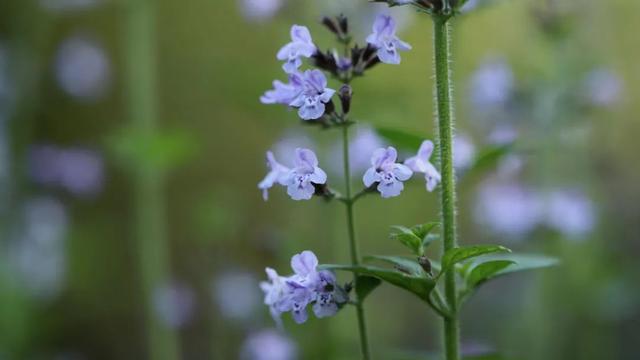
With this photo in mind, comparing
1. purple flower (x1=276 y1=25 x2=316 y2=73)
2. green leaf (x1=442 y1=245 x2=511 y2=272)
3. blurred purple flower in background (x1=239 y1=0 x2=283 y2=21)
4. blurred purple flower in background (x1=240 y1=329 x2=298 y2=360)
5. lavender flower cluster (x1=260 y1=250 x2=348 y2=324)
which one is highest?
blurred purple flower in background (x1=239 y1=0 x2=283 y2=21)

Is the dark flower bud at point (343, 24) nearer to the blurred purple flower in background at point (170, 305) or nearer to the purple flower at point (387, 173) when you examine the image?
the purple flower at point (387, 173)

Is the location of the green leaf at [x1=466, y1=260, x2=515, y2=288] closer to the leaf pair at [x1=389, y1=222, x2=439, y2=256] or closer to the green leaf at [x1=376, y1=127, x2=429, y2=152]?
the leaf pair at [x1=389, y1=222, x2=439, y2=256]

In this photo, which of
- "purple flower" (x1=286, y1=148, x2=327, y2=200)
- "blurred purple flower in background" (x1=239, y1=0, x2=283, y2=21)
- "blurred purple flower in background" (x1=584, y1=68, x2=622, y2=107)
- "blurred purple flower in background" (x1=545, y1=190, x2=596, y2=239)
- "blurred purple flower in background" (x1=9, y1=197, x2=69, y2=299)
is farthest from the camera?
"blurred purple flower in background" (x1=9, y1=197, x2=69, y2=299)

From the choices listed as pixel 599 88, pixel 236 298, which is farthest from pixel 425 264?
pixel 236 298

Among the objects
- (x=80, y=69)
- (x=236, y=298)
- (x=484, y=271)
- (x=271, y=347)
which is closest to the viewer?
(x=484, y=271)

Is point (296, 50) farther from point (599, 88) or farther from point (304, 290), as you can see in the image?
point (599, 88)

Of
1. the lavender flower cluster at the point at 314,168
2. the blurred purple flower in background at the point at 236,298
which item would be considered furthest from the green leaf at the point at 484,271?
the blurred purple flower in background at the point at 236,298

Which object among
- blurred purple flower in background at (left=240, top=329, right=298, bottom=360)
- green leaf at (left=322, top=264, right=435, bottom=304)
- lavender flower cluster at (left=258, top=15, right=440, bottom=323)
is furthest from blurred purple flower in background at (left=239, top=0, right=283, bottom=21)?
green leaf at (left=322, top=264, right=435, bottom=304)
